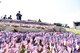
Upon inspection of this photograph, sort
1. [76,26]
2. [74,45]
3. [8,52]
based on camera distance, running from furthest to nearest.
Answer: [76,26] < [74,45] < [8,52]

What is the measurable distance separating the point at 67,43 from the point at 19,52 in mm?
1437

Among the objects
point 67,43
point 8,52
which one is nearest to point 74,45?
point 67,43

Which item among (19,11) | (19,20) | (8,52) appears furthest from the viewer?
(19,20)

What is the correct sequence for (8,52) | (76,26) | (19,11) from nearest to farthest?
1. (8,52)
2. (19,11)
3. (76,26)

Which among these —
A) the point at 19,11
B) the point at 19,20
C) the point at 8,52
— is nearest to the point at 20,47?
the point at 8,52

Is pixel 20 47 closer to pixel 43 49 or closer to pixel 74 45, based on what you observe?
pixel 43 49

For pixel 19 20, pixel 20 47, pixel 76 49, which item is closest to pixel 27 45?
pixel 20 47

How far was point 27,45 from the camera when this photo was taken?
591 centimetres

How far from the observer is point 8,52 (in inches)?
205

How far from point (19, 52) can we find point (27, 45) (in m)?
0.46

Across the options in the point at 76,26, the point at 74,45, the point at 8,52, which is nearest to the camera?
the point at 8,52

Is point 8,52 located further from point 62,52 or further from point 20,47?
point 62,52

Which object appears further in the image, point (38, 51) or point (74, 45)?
point (74, 45)

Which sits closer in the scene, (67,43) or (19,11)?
(67,43)
